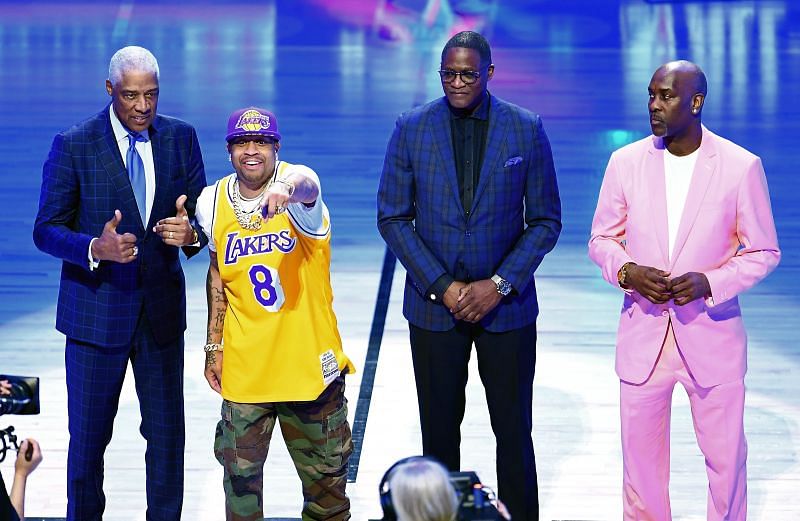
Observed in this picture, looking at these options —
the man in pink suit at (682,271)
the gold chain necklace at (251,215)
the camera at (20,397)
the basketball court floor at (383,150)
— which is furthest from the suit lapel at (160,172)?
the man in pink suit at (682,271)

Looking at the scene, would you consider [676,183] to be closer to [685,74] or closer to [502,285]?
[685,74]

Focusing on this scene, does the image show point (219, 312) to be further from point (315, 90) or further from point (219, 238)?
point (315, 90)

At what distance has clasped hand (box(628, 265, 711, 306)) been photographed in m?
4.21

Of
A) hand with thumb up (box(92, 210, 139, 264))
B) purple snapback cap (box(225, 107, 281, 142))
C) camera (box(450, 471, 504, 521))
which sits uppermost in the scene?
purple snapback cap (box(225, 107, 281, 142))

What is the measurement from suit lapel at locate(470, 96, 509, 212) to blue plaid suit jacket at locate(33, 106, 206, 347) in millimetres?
927

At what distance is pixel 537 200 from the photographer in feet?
15.0

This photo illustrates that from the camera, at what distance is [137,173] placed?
14.8 ft

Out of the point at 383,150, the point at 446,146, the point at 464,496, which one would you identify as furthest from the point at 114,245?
the point at 383,150

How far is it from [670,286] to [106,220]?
6.01ft

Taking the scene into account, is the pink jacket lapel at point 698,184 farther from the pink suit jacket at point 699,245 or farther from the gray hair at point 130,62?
the gray hair at point 130,62

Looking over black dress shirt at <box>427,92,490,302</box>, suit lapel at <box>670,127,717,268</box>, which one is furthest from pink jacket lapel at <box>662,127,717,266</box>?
black dress shirt at <box>427,92,490,302</box>

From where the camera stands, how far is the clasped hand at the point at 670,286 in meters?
4.21

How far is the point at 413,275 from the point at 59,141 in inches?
48.8

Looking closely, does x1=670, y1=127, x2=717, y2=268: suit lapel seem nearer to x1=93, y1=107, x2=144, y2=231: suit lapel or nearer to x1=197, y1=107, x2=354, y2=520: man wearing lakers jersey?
x1=197, y1=107, x2=354, y2=520: man wearing lakers jersey
